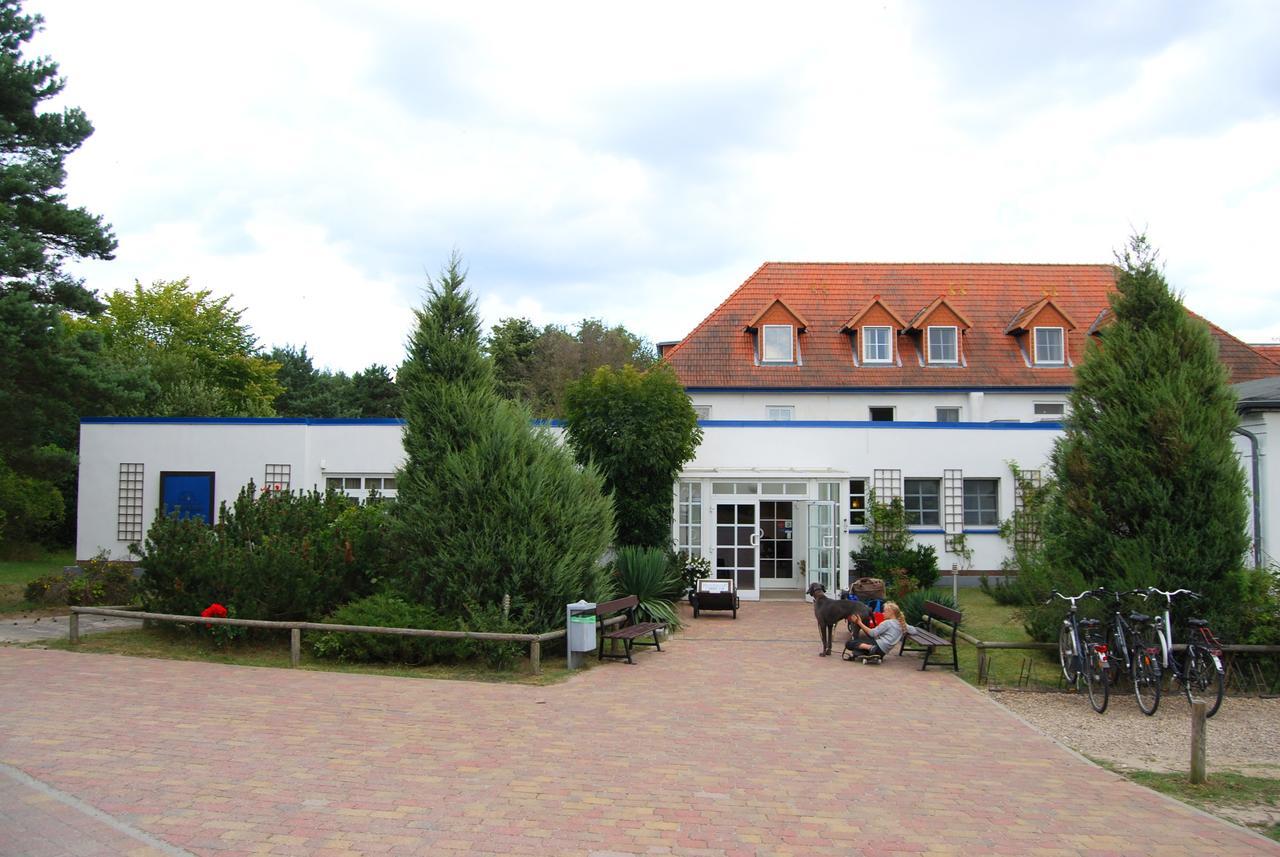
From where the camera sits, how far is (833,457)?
867 inches

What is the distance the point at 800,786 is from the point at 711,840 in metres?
1.43

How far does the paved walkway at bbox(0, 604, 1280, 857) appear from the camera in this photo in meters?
5.78

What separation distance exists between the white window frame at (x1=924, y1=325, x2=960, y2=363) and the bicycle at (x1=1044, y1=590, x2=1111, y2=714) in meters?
19.2

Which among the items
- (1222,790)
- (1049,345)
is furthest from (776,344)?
(1222,790)

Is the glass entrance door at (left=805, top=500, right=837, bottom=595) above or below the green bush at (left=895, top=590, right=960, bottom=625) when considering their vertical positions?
above

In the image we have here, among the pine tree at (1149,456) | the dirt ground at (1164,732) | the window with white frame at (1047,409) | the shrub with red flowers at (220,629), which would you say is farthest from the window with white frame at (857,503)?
the shrub with red flowers at (220,629)

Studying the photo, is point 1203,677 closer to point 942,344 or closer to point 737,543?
point 737,543

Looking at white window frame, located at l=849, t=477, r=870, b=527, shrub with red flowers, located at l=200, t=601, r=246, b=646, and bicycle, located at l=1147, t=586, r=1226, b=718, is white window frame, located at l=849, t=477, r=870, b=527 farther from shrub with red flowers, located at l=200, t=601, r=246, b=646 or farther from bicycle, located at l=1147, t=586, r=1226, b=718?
shrub with red flowers, located at l=200, t=601, r=246, b=646

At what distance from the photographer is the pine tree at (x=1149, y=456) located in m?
11.6

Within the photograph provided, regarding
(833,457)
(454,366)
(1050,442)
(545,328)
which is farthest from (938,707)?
(545,328)

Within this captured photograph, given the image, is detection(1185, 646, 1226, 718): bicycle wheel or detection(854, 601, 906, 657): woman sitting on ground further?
detection(854, 601, 906, 657): woman sitting on ground

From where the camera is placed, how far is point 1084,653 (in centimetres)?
1062

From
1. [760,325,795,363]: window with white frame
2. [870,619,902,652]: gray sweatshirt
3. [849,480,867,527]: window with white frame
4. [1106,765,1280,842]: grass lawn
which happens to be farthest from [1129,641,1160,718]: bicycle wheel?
[760,325,795,363]: window with white frame

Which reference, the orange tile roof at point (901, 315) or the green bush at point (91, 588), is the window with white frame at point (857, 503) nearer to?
the orange tile roof at point (901, 315)
